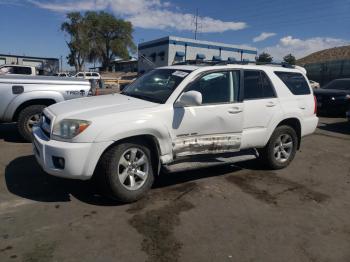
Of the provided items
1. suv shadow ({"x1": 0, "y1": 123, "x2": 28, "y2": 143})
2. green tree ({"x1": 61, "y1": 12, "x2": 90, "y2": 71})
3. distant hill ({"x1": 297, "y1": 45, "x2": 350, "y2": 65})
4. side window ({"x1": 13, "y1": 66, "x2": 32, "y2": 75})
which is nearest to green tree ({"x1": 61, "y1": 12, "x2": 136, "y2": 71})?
green tree ({"x1": 61, "y1": 12, "x2": 90, "y2": 71})

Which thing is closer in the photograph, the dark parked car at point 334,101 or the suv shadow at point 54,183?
the suv shadow at point 54,183

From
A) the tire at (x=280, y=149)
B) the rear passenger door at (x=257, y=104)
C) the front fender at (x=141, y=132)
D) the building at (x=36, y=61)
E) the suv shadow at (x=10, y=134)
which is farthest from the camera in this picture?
the building at (x=36, y=61)

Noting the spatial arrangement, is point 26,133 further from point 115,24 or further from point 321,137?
point 115,24

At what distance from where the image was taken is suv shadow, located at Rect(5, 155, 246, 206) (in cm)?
433

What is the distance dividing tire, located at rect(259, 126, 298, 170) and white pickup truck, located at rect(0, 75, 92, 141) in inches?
161

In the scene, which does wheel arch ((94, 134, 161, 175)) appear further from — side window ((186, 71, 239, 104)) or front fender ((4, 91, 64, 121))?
front fender ((4, 91, 64, 121))

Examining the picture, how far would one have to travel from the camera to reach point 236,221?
3.94 m

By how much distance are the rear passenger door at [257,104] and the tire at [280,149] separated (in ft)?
1.11

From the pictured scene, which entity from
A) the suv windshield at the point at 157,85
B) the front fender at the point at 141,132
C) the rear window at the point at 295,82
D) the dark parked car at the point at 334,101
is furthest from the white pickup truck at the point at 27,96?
the dark parked car at the point at 334,101

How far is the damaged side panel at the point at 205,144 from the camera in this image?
4.58 metres

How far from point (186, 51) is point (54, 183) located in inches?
1797

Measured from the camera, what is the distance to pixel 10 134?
7859mm

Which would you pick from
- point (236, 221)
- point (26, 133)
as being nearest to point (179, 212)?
point (236, 221)

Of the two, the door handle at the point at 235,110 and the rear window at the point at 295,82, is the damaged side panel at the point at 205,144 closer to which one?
the door handle at the point at 235,110
